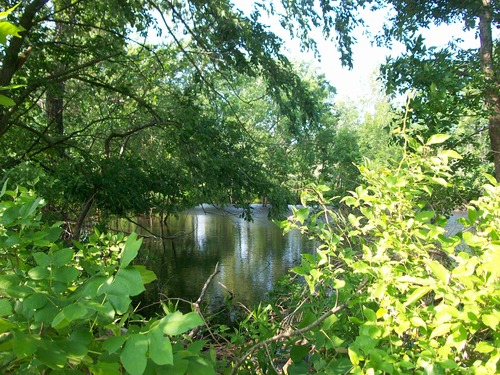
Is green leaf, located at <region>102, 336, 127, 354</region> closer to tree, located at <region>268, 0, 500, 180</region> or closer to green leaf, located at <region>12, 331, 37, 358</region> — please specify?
green leaf, located at <region>12, 331, 37, 358</region>

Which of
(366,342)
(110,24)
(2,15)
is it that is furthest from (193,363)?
(110,24)

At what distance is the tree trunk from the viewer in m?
5.26

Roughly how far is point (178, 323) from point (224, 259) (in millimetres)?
14551

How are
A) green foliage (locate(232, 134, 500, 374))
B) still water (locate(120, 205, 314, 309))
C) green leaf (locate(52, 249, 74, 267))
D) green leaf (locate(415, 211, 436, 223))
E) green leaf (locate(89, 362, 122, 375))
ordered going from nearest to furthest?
green leaf (locate(89, 362, 122, 375)) < green leaf (locate(52, 249, 74, 267)) < green foliage (locate(232, 134, 500, 374)) < green leaf (locate(415, 211, 436, 223)) < still water (locate(120, 205, 314, 309))

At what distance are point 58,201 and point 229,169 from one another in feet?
8.16

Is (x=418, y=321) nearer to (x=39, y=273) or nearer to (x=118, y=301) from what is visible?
(x=118, y=301)

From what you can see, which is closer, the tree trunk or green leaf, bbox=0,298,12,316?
green leaf, bbox=0,298,12,316

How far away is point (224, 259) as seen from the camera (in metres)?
15.2

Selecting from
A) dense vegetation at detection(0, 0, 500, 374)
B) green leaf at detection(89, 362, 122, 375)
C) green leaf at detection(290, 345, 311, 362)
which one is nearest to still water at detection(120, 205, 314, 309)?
dense vegetation at detection(0, 0, 500, 374)

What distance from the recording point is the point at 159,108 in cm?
736

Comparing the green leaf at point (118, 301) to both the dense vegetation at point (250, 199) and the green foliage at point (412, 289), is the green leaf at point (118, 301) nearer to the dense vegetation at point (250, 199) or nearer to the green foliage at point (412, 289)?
the dense vegetation at point (250, 199)

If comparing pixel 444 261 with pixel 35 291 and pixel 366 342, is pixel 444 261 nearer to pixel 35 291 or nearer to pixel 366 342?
pixel 366 342

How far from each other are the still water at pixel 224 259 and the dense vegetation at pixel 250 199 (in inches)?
63.8

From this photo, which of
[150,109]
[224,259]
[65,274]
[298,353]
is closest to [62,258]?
[65,274]
